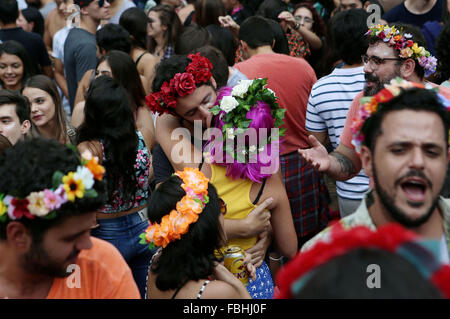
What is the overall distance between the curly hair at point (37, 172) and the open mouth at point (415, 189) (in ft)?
4.30

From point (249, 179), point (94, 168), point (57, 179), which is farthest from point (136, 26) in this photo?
point (57, 179)

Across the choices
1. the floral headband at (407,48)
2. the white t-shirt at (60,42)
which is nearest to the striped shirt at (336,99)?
the floral headband at (407,48)

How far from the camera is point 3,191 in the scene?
2027 millimetres

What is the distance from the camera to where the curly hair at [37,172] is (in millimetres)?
2012

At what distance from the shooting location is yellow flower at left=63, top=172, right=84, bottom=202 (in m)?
2.02

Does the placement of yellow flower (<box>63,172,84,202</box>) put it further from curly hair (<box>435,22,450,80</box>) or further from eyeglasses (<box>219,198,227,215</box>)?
curly hair (<box>435,22,450,80</box>)

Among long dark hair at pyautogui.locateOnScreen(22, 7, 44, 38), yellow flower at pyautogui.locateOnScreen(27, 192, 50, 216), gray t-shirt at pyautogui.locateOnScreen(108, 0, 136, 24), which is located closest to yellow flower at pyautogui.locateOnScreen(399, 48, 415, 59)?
yellow flower at pyautogui.locateOnScreen(27, 192, 50, 216)

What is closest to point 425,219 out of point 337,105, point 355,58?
point 337,105

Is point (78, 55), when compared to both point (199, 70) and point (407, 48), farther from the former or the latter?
point (407, 48)

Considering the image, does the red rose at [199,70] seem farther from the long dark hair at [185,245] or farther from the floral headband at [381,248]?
the floral headband at [381,248]

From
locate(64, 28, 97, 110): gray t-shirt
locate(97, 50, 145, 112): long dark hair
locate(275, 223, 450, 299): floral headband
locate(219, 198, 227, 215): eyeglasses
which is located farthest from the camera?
locate(64, 28, 97, 110): gray t-shirt

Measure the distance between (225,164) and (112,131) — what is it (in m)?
0.85

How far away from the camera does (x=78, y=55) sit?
6.02 metres

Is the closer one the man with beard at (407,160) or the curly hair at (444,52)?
the man with beard at (407,160)
